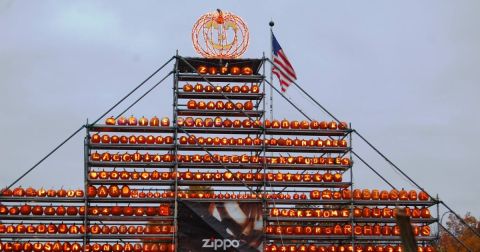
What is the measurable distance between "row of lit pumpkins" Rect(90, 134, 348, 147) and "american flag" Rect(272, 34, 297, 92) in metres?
3.26

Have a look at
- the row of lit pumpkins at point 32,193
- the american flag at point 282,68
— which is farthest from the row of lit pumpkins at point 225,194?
the american flag at point 282,68

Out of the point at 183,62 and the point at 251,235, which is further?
the point at 183,62

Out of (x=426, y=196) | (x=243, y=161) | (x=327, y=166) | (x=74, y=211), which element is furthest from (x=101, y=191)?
(x=426, y=196)

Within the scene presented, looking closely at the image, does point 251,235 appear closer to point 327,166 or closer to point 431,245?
point 327,166

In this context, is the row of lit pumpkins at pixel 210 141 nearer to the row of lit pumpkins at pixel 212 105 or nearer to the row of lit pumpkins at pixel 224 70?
the row of lit pumpkins at pixel 212 105

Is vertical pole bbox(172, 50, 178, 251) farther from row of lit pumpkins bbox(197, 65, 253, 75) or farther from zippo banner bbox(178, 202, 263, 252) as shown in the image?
row of lit pumpkins bbox(197, 65, 253, 75)

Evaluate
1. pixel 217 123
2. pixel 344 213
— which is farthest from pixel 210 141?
pixel 344 213

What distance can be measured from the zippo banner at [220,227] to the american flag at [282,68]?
24.7 feet

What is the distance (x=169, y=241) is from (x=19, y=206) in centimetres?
805

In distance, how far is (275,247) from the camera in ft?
127

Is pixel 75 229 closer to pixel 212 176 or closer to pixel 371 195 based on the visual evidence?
pixel 212 176

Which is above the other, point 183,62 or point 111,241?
point 183,62

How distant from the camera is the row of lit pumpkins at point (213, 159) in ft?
128

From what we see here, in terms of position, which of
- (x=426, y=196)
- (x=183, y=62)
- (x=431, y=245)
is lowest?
(x=431, y=245)
